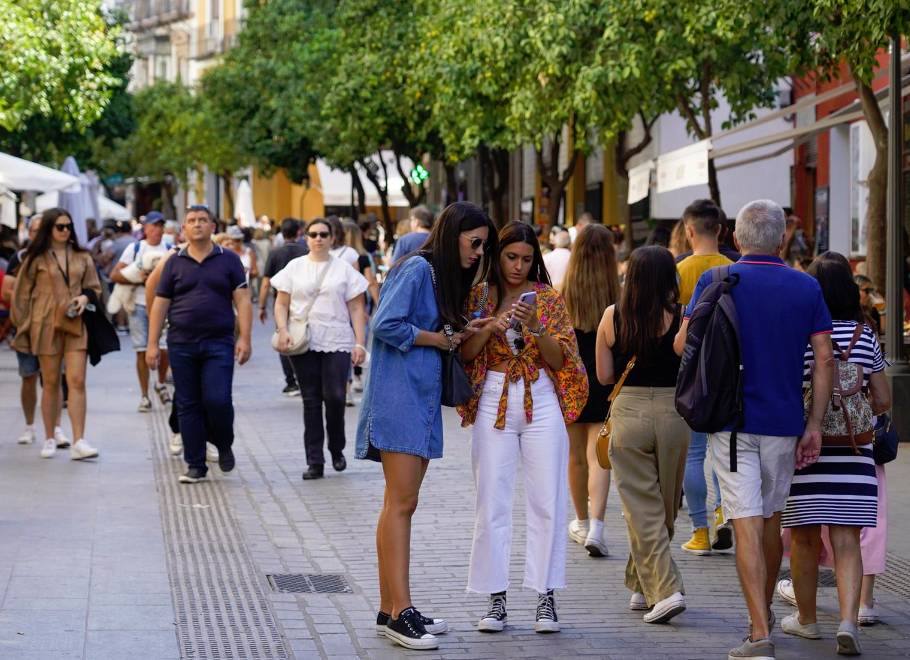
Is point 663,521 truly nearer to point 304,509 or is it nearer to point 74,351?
point 304,509

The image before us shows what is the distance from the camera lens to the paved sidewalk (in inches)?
268

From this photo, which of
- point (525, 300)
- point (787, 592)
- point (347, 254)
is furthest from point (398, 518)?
point (347, 254)

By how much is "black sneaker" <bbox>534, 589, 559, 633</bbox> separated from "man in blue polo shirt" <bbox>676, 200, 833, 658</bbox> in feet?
2.68

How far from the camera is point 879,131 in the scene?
48.8 ft

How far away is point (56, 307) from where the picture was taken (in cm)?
1231

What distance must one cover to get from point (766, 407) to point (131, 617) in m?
2.82

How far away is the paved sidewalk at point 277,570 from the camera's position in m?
6.82

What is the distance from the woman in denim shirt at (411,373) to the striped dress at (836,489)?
142 centimetres

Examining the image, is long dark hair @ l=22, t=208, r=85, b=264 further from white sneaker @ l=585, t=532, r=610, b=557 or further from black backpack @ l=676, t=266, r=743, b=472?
black backpack @ l=676, t=266, r=743, b=472

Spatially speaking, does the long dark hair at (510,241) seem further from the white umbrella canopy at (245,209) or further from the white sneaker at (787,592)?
the white umbrella canopy at (245,209)

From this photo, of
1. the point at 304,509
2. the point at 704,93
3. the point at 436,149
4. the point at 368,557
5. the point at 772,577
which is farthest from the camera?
the point at 436,149

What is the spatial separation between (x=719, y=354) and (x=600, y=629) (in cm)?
140

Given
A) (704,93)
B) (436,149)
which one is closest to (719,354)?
(704,93)

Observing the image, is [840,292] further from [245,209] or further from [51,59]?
[245,209]
